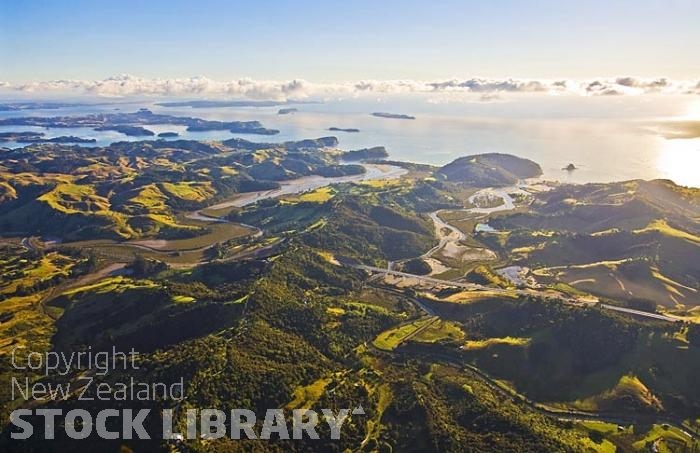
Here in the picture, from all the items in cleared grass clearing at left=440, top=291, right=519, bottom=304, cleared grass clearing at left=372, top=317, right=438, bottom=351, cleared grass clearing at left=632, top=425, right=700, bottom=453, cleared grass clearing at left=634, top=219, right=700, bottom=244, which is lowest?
cleared grass clearing at left=632, top=425, right=700, bottom=453

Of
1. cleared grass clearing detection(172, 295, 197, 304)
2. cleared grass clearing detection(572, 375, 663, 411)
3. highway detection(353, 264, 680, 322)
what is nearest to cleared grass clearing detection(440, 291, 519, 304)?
highway detection(353, 264, 680, 322)

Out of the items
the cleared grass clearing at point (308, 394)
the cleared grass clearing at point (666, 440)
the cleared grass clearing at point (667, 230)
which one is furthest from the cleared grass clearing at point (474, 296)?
the cleared grass clearing at point (667, 230)

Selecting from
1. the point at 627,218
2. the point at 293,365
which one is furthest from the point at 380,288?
the point at 627,218

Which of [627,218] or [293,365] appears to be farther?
[627,218]

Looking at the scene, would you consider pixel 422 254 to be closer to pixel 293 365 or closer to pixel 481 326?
pixel 481 326

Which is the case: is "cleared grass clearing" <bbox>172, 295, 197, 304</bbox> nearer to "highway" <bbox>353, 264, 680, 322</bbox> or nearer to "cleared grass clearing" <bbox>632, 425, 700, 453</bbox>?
"highway" <bbox>353, 264, 680, 322</bbox>

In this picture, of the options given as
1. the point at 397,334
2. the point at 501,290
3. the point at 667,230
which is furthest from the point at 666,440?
the point at 667,230

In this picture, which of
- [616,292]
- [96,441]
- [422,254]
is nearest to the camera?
[96,441]

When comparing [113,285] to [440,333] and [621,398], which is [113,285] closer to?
[440,333]

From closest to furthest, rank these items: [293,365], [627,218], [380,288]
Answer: [293,365], [380,288], [627,218]

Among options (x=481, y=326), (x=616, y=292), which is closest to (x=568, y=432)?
(x=481, y=326)

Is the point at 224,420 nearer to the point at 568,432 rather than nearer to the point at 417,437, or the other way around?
the point at 417,437
